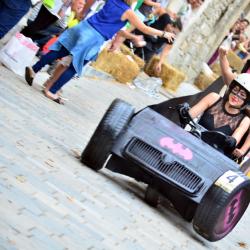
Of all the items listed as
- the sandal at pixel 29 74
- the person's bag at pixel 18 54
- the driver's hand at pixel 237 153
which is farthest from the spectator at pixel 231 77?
the person's bag at pixel 18 54

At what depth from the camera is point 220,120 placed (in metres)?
6.82

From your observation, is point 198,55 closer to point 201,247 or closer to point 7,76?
point 7,76

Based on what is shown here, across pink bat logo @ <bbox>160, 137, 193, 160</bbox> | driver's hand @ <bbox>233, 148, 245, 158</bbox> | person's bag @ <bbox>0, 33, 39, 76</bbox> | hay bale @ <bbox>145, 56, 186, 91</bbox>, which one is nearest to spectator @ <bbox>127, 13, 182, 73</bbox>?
hay bale @ <bbox>145, 56, 186, 91</bbox>

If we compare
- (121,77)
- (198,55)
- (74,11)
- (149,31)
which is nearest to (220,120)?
(149,31)

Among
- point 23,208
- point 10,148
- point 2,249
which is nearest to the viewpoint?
point 2,249

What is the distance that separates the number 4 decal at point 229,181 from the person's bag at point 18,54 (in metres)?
3.82

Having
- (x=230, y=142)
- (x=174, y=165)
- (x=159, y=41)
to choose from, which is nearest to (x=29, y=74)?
(x=230, y=142)

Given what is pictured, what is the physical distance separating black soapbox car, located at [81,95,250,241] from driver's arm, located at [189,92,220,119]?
0.48 m

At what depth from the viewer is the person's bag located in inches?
350

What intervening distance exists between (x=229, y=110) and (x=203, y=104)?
24 centimetres

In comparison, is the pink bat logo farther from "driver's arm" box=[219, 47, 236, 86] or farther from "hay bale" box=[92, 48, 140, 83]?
"hay bale" box=[92, 48, 140, 83]

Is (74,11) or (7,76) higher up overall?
(74,11)

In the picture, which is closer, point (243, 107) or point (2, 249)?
point (2, 249)

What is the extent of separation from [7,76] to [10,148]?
10.4ft
